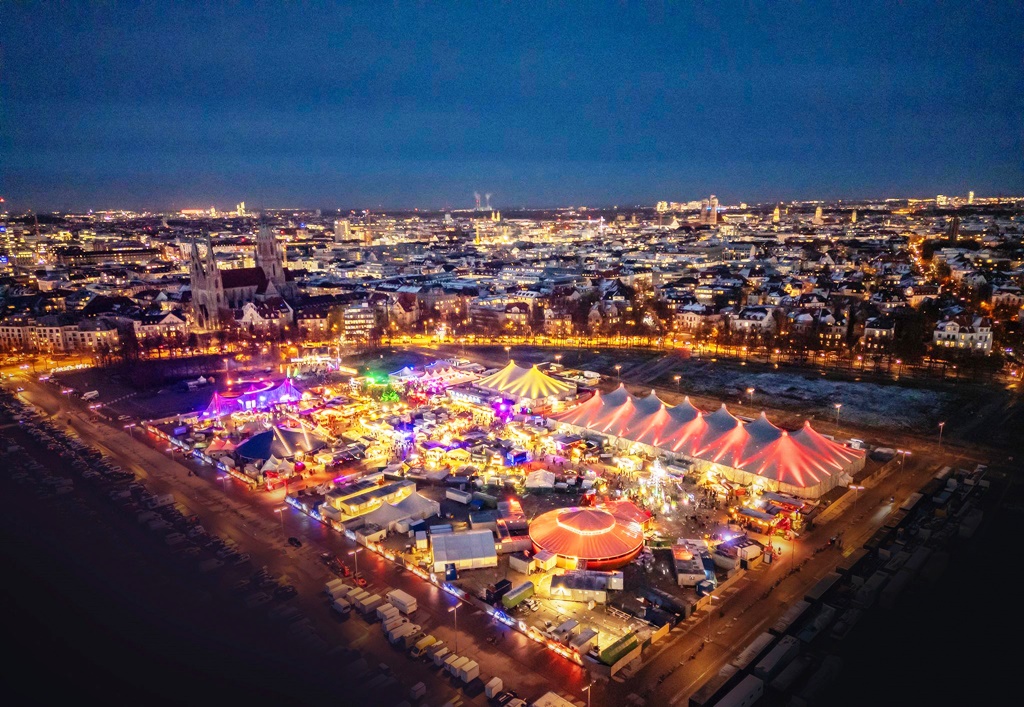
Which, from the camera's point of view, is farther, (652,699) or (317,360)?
(317,360)

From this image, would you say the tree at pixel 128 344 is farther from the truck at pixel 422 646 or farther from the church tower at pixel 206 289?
the truck at pixel 422 646

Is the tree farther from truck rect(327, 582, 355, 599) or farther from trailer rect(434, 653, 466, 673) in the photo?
trailer rect(434, 653, 466, 673)

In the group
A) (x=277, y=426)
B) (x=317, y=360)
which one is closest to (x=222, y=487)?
(x=277, y=426)

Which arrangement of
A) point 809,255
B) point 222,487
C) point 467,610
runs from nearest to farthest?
point 467,610 < point 222,487 < point 809,255

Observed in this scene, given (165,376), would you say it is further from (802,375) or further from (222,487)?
(802,375)

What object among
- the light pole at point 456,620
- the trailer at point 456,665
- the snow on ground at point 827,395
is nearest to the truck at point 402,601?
the light pole at point 456,620

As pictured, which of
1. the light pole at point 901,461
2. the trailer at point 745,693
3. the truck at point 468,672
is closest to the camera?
the trailer at point 745,693
